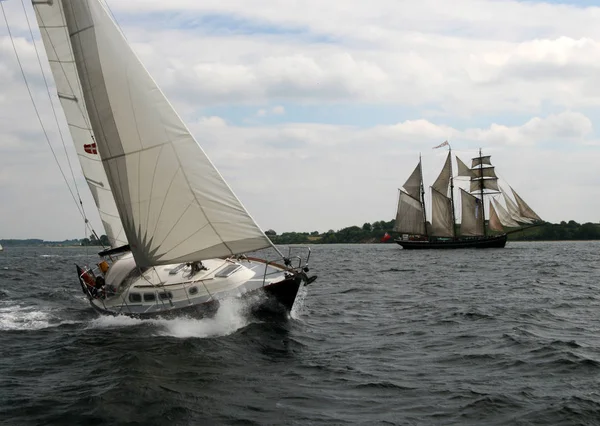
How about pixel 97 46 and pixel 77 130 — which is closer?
pixel 97 46

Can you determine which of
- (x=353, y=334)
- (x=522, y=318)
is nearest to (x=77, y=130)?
(x=353, y=334)

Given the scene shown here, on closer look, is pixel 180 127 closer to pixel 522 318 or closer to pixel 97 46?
pixel 97 46

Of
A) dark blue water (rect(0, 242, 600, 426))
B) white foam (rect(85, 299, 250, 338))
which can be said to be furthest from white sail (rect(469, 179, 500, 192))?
white foam (rect(85, 299, 250, 338))

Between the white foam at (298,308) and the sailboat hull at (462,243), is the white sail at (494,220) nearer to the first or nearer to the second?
the sailboat hull at (462,243)

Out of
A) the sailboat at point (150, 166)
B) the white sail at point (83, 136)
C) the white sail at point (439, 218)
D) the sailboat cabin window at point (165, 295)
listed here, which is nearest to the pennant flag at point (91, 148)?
the white sail at point (83, 136)

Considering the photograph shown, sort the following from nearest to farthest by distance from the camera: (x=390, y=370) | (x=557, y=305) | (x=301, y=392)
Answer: (x=301, y=392), (x=390, y=370), (x=557, y=305)

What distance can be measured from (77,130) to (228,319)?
1456 cm

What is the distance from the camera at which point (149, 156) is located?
1970cm

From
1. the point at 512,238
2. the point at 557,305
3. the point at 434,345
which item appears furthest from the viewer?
the point at 512,238

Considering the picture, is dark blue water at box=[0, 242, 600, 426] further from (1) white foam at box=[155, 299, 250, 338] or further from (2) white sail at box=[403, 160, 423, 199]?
(2) white sail at box=[403, 160, 423, 199]

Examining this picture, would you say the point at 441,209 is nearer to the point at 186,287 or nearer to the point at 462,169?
the point at 462,169

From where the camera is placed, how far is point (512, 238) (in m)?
194

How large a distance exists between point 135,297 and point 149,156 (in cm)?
567

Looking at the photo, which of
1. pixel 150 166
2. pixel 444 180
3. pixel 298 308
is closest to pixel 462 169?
pixel 444 180
